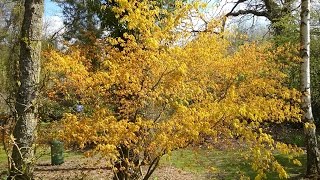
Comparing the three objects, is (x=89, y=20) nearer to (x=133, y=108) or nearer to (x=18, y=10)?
(x=18, y=10)

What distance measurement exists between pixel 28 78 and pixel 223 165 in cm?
573

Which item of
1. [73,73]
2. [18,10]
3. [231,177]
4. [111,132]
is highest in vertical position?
[18,10]

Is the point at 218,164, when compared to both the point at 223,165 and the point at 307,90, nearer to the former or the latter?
the point at 223,165

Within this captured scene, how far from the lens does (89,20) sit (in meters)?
15.6

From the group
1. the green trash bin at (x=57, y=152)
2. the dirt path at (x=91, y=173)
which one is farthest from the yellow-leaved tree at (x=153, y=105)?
the green trash bin at (x=57, y=152)

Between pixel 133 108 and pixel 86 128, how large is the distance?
0.65 m

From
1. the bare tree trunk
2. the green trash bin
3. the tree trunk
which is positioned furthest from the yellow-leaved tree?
the green trash bin

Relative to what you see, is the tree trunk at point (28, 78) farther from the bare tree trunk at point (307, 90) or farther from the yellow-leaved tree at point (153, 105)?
the bare tree trunk at point (307, 90)

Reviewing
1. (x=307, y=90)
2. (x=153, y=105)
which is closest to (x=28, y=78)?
(x=153, y=105)

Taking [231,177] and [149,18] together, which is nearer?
[149,18]

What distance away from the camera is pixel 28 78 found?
5.61m

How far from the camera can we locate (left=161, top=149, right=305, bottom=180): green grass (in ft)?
26.8

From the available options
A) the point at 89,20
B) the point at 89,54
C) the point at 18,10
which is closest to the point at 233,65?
the point at 89,54

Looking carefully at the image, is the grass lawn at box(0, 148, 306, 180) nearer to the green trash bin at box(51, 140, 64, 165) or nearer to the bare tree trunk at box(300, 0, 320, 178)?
the green trash bin at box(51, 140, 64, 165)
